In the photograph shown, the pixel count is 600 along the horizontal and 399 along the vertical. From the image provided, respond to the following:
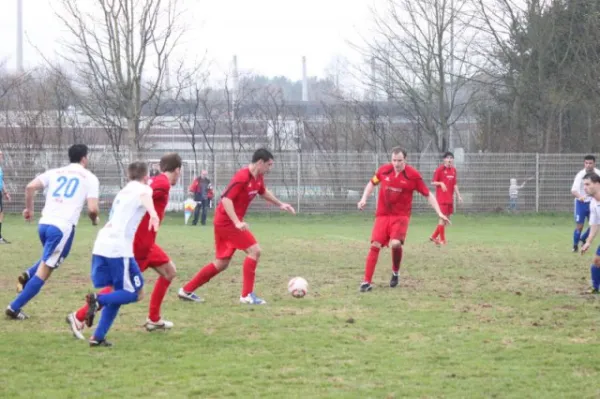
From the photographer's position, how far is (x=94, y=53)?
35000 mm

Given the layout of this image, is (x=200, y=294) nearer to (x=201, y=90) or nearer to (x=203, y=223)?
(x=203, y=223)

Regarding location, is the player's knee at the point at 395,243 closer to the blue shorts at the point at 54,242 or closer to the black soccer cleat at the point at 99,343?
the blue shorts at the point at 54,242

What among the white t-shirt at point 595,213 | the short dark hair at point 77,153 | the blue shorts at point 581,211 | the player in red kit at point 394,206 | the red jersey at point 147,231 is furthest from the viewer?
the blue shorts at point 581,211

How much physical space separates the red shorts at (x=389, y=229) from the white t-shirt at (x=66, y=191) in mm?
4355

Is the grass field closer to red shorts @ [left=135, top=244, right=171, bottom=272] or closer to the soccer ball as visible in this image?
the soccer ball

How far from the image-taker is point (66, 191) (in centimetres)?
905

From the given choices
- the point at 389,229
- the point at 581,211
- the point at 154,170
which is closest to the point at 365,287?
the point at 389,229

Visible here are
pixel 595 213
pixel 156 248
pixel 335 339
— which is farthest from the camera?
pixel 595 213

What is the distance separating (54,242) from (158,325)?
146 centimetres

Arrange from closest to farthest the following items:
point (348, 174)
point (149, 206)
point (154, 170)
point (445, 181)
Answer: point (149, 206), point (445, 181), point (154, 170), point (348, 174)

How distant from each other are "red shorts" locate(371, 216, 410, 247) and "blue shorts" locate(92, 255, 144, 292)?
483 cm

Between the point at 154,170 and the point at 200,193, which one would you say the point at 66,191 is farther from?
the point at 200,193

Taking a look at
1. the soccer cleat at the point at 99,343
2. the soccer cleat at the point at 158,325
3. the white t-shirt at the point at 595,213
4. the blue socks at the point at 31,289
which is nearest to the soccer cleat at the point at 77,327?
the soccer cleat at the point at 99,343

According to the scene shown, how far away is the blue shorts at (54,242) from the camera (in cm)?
903
